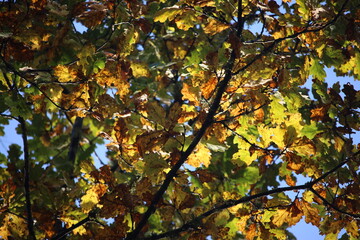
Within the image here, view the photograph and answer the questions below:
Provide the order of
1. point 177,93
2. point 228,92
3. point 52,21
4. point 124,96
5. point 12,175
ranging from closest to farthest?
point 228,92
point 52,21
point 124,96
point 12,175
point 177,93

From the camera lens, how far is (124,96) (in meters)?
2.60

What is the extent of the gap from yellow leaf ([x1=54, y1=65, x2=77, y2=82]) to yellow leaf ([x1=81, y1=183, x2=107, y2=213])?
0.75 m

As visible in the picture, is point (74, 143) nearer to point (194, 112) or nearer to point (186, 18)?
point (194, 112)

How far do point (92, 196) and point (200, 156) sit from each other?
0.81 metres

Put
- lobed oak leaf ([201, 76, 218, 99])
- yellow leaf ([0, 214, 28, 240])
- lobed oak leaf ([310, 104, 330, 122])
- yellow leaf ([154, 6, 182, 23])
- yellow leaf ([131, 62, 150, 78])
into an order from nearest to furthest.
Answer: yellow leaf ([154, 6, 182, 23]), lobed oak leaf ([201, 76, 218, 99]), lobed oak leaf ([310, 104, 330, 122]), yellow leaf ([0, 214, 28, 240]), yellow leaf ([131, 62, 150, 78])

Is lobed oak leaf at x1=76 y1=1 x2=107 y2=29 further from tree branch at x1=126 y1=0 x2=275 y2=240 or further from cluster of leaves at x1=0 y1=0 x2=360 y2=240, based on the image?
tree branch at x1=126 y1=0 x2=275 y2=240

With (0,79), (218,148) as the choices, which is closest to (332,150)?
(218,148)

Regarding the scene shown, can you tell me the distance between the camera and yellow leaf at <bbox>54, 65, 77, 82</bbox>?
2291 mm

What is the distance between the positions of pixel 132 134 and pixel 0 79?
965 mm

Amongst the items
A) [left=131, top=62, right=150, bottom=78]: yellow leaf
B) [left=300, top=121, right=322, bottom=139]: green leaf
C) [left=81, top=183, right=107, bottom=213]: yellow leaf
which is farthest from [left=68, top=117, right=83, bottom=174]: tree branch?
[left=300, top=121, right=322, bottom=139]: green leaf

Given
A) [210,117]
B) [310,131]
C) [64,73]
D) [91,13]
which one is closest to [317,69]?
[310,131]

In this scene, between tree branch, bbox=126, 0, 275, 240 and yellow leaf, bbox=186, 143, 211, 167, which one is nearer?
tree branch, bbox=126, 0, 275, 240

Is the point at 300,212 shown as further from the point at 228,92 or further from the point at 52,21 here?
the point at 52,21

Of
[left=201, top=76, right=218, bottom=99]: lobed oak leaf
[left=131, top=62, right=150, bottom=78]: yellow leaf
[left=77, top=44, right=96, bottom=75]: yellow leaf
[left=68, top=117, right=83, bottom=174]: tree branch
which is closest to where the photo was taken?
[left=201, top=76, right=218, bottom=99]: lobed oak leaf
